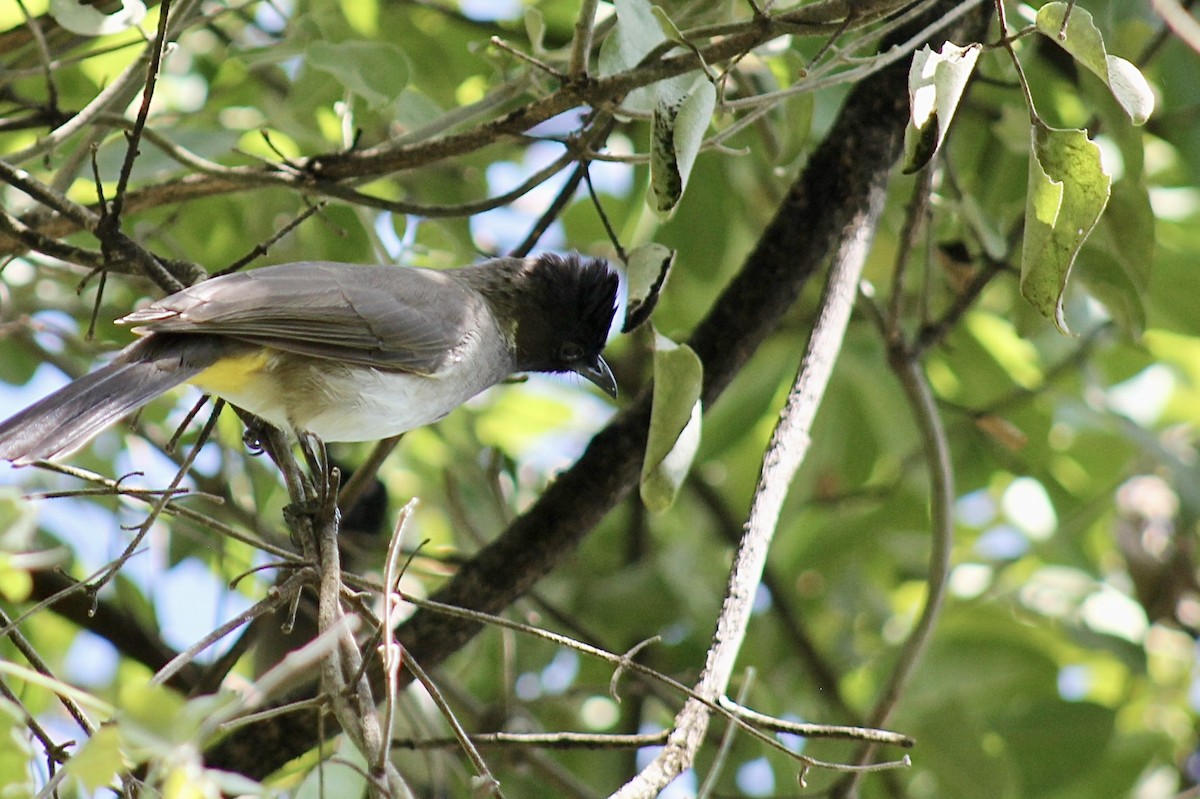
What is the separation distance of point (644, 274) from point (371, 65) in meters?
0.90

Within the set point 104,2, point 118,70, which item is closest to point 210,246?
point 118,70

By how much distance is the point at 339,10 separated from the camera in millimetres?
3723

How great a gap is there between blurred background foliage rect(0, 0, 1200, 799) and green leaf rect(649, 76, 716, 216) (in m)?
0.70

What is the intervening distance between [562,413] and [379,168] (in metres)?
2.59

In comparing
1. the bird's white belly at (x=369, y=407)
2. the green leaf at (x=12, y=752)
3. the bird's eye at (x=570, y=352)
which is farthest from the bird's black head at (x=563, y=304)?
the green leaf at (x=12, y=752)

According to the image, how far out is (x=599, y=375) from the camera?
409 centimetres

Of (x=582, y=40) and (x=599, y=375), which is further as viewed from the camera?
(x=599, y=375)

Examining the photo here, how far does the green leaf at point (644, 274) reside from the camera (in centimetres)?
248

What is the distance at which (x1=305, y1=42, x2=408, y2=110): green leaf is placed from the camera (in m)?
2.90

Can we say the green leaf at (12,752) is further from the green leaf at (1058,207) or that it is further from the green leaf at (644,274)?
the green leaf at (1058,207)

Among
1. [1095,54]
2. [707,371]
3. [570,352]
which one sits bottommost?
[570,352]

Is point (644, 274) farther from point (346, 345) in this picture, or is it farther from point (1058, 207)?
point (346, 345)

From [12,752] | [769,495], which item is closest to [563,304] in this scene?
[769,495]

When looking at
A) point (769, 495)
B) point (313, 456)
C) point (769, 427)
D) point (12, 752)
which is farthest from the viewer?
point (769, 427)
